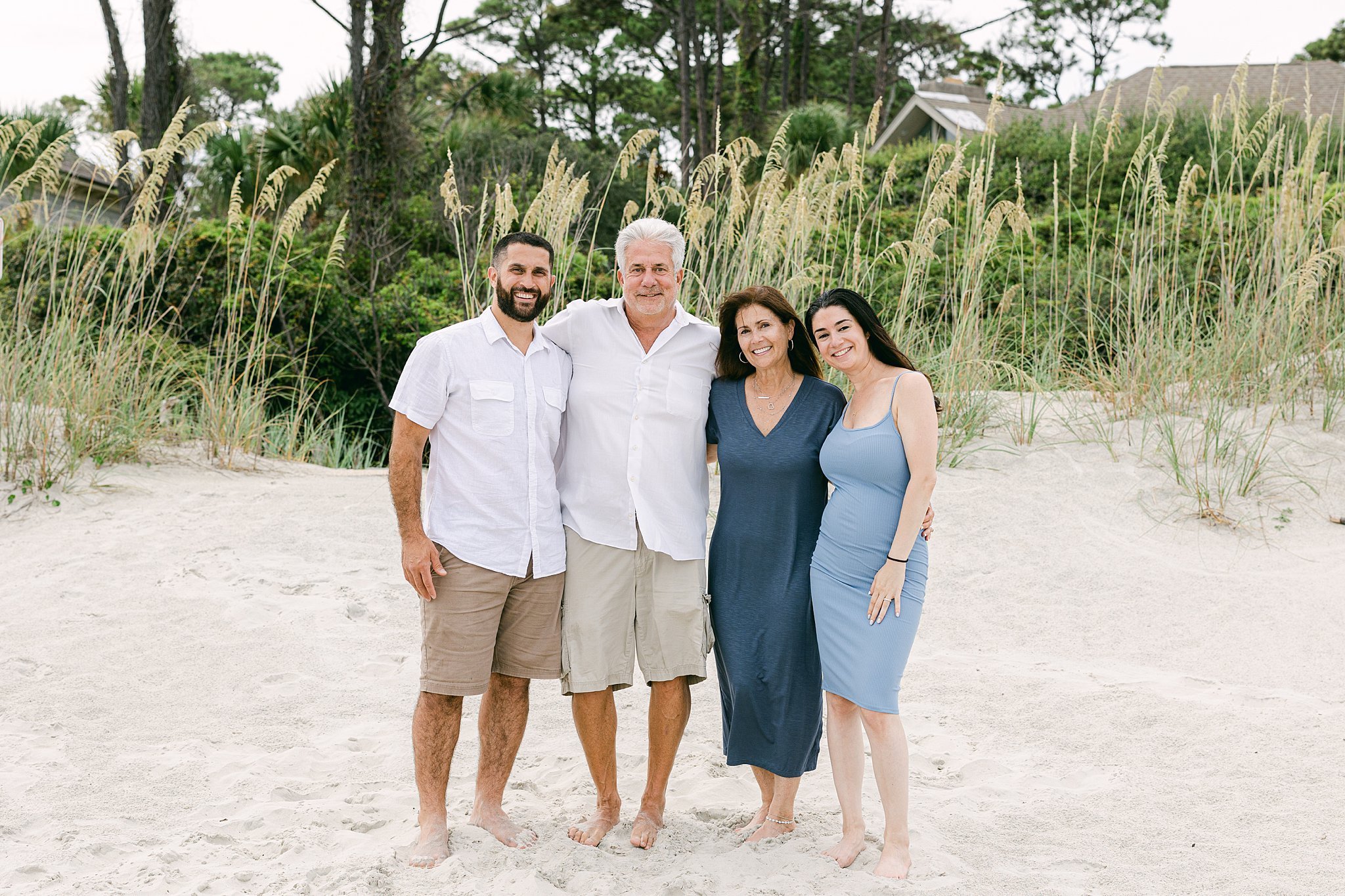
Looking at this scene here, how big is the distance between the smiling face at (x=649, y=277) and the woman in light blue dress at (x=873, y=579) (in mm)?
491

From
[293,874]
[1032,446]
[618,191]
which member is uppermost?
[618,191]

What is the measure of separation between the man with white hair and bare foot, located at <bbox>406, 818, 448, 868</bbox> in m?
0.37

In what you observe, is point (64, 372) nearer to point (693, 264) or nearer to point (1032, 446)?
point (693, 264)

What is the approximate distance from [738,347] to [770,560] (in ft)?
2.05

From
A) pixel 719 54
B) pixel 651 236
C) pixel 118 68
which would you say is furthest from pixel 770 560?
pixel 719 54

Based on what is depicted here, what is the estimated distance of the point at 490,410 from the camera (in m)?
2.79

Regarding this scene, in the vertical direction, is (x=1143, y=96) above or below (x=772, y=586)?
above

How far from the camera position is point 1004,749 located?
3447 mm

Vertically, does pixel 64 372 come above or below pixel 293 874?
above

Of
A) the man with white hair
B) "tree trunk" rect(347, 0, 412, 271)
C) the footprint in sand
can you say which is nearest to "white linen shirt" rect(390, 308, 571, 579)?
the man with white hair

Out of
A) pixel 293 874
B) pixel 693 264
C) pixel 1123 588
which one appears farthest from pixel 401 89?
pixel 293 874

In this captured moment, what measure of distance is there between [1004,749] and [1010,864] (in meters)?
0.83

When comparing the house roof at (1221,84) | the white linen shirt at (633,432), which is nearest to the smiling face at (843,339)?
the white linen shirt at (633,432)

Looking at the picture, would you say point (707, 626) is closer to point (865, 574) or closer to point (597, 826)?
point (865, 574)
